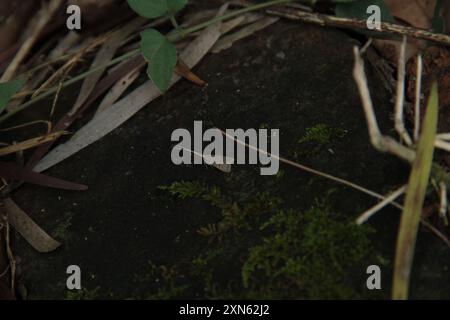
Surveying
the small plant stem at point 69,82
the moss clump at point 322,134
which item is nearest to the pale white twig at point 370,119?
the moss clump at point 322,134

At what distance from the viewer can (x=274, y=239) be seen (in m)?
1.41

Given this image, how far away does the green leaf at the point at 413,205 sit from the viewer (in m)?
1.25

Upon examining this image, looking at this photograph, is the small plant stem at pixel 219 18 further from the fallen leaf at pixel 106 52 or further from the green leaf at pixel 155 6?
the fallen leaf at pixel 106 52

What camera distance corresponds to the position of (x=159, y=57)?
1.65 meters

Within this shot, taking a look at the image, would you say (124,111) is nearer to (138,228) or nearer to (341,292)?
(138,228)

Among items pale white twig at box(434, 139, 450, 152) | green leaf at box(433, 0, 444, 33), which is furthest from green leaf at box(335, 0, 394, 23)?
pale white twig at box(434, 139, 450, 152)

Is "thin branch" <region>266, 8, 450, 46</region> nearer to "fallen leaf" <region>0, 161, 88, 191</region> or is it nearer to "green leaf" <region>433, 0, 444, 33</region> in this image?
"green leaf" <region>433, 0, 444, 33</region>

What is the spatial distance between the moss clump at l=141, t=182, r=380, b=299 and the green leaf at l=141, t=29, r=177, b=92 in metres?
0.37

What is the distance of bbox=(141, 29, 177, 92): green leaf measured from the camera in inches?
64.4

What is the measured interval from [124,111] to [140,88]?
86mm

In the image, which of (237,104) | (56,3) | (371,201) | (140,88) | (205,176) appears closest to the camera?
(371,201)

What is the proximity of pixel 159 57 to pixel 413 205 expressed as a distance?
2.40 ft

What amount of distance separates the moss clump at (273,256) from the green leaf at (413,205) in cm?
10

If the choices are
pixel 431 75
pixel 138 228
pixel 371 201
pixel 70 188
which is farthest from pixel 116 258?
pixel 431 75
